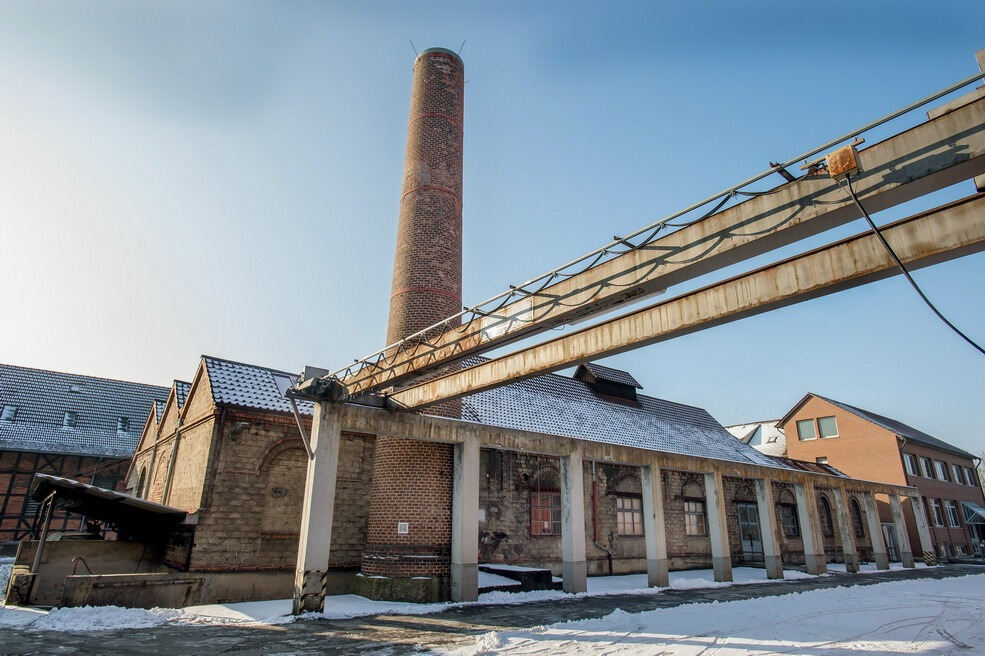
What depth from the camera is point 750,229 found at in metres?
6.22

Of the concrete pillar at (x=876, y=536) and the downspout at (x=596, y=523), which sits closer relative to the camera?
the downspout at (x=596, y=523)

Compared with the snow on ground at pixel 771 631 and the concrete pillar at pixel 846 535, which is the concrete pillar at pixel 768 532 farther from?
the snow on ground at pixel 771 631

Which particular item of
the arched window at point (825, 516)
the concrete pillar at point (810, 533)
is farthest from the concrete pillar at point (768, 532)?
the arched window at point (825, 516)

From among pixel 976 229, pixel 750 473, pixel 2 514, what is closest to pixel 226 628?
pixel 976 229

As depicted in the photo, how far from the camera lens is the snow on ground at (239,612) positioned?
8703mm

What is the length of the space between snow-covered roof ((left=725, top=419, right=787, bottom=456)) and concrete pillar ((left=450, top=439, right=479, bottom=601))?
28.2 meters

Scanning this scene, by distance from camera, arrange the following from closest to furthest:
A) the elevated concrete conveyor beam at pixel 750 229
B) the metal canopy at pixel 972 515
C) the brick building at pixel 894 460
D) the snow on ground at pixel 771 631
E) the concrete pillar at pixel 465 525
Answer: the elevated concrete conveyor beam at pixel 750 229
the snow on ground at pixel 771 631
the concrete pillar at pixel 465 525
the brick building at pixel 894 460
the metal canopy at pixel 972 515

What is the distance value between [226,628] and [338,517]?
473cm

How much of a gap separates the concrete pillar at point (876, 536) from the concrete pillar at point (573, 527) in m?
16.8

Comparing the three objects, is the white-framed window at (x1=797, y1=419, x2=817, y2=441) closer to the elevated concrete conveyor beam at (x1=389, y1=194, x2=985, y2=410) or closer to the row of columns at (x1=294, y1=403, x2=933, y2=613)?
the row of columns at (x1=294, y1=403, x2=933, y2=613)

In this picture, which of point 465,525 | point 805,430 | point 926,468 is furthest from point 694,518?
point 926,468

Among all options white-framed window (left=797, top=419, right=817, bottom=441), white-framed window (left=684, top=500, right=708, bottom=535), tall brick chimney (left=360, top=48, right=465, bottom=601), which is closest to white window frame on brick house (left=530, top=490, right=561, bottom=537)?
tall brick chimney (left=360, top=48, right=465, bottom=601)

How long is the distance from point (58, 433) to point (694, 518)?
2593 cm

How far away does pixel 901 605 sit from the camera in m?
11.4
